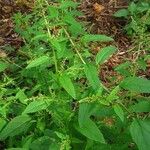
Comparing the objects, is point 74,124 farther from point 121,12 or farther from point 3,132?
point 121,12

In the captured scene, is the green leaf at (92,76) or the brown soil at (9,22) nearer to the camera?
the green leaf at (92,76)

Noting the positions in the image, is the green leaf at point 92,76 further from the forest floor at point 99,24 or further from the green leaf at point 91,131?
the forest floor at point 99,24

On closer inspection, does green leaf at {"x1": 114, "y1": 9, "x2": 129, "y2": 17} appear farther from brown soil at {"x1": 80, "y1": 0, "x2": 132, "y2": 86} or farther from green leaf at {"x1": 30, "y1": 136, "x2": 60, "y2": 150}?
green leaf at {"x1": 30, "y1": 136, "x2": 60, "y2": 150}

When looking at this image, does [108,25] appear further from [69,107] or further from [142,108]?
[142,108]

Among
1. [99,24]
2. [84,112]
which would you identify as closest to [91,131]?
[84,112]

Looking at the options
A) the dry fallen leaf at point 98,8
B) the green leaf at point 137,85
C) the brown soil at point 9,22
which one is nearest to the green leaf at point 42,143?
the green leaf at point 137,85

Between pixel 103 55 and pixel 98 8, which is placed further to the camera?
pixel 98 8
